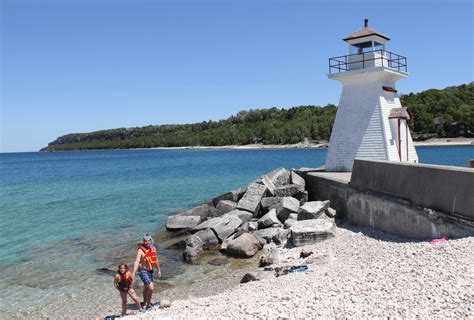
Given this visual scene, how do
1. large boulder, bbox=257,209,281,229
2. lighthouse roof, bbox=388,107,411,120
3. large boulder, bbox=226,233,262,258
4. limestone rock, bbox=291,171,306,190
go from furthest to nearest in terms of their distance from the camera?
limestone rock, bbox=291,171,306,190 < lighthouse roof, bbox=388,107,411,120 < large boulder, bbox=257,209,281,229 < large boulder, bbox=226,233,262,258

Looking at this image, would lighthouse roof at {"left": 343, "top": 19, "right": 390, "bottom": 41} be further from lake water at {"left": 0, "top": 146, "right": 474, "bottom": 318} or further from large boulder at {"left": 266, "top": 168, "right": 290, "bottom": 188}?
lake water at {"left": 0, "top": 146, "right": 474, "bottom": 318}

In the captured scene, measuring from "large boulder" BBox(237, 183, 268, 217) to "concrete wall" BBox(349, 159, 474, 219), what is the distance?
4926 millimetres

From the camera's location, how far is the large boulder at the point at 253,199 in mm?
17688

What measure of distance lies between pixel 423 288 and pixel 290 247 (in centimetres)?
669

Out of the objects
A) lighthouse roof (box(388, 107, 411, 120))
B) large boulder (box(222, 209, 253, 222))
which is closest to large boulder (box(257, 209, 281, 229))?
large boulder (box(222, 209, 253, 222))

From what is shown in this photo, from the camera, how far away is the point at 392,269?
24.4ft

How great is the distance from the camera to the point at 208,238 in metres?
14.6

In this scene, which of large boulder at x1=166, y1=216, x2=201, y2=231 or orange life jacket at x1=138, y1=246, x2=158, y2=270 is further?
large boulder at x1=166, y1=216, x2=201, y2=231

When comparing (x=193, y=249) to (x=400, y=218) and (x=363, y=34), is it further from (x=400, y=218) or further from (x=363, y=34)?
(x=363, y=34)

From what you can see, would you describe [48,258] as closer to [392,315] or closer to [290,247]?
[290,247]

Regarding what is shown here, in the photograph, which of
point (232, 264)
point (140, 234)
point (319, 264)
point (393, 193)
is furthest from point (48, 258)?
point (393, 193)

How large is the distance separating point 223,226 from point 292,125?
365 ft

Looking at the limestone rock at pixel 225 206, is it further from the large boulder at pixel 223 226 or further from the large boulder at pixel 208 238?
the large boulder at pixel 208 238

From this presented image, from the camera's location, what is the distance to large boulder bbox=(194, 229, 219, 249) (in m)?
14.4
